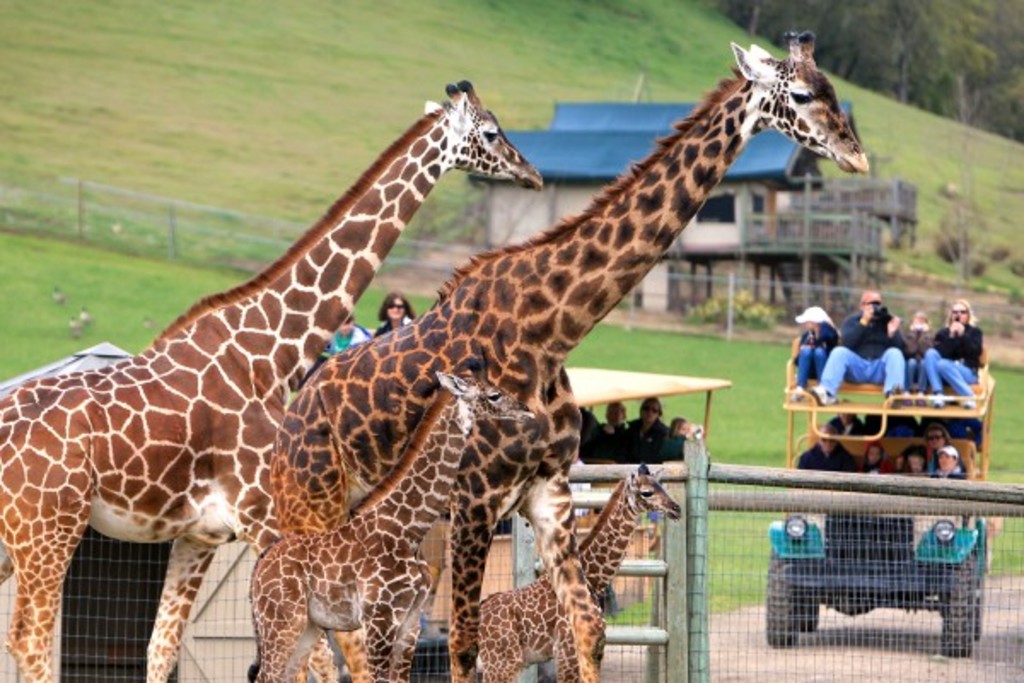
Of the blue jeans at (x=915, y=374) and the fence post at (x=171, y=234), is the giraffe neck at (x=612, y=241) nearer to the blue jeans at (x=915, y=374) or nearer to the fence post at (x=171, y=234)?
the blue jeans at (x=915, y=374)

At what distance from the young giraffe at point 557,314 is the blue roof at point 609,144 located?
42312mm

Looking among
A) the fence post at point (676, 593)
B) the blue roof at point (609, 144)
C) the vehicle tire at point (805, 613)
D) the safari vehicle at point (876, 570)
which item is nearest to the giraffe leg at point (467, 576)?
the fence post at point (676, 593)

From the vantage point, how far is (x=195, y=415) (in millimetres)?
9516

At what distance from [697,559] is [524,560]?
96 centimetres

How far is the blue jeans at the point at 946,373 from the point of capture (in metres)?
17.7

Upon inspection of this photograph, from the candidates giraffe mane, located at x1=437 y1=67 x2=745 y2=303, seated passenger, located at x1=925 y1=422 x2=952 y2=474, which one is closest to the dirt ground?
giraffe mane, located at x1=437 y1=67 x2=745 y2=303

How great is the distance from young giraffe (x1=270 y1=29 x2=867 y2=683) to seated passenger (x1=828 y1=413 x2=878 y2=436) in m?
9.13

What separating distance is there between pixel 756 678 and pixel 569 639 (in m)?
2.94

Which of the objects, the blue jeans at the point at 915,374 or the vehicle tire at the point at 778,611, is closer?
the vehicle tire at the point at 778,611

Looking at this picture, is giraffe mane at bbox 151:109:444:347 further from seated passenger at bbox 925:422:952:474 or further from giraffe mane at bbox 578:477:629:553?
seated passenger at bbox 925:422:952:474

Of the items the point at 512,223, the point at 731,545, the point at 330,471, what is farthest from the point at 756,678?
the point at 512,223

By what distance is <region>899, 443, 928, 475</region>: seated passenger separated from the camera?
1676cm

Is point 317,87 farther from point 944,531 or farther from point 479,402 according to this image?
point 479,402

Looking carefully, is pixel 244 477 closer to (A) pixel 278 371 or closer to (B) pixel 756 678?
(A) pixel 278 371
